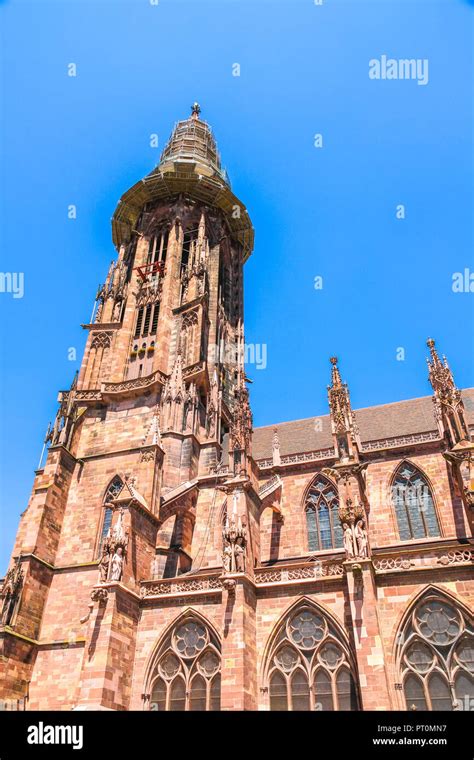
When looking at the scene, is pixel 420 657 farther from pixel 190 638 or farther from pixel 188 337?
pixel 188 337

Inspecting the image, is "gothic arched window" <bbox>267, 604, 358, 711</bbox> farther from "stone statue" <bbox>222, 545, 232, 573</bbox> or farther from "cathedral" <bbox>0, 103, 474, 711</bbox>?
"stone statue" <bbox>222, 545, 232, 573</bbox>

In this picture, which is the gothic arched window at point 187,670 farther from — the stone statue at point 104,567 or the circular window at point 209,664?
the stone statue at point 104,567

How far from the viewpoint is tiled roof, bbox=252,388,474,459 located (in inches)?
948

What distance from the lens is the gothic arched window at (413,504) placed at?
19.5 m

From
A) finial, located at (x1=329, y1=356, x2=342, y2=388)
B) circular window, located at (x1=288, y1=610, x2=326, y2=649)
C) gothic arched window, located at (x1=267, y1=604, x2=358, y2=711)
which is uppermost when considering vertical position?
finial, located at (x1=329, y1=356, x2=342, y2=388)

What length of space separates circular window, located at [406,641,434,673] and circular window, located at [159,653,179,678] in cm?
642

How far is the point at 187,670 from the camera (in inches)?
590

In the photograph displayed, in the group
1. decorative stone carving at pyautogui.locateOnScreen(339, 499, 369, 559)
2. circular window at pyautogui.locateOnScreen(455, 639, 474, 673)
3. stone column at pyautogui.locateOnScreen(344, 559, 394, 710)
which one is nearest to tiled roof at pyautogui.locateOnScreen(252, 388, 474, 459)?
decorative stone carving at pyautogui.locateOnScreen(339, 499, 369, 559)

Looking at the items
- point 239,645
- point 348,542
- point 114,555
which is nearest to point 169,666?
point 239,645

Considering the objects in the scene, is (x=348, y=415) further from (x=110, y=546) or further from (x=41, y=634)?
(x=41, y=634)

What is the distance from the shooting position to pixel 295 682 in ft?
45.9

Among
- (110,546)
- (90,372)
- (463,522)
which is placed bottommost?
(110,546)
